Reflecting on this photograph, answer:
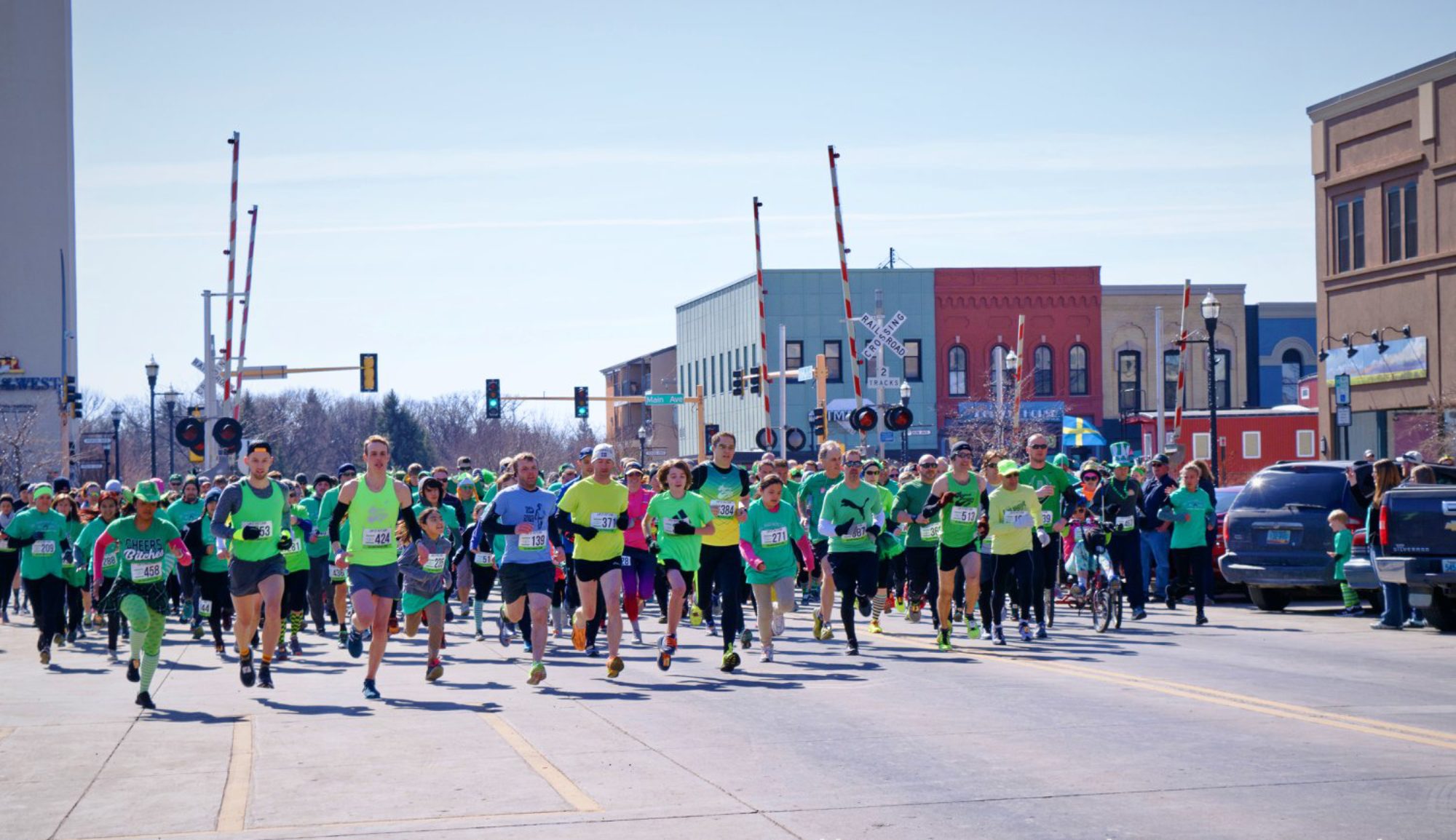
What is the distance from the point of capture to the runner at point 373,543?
13727mm

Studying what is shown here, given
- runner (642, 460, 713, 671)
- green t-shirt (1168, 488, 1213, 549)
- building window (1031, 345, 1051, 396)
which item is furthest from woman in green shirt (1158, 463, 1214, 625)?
building window (1031, 345, 1051, 396)

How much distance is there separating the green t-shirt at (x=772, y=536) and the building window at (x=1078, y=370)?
57999mm

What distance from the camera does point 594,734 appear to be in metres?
11.3

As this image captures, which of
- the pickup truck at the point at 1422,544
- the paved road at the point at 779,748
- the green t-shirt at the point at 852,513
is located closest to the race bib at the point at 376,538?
the paved road at the point at 779,748

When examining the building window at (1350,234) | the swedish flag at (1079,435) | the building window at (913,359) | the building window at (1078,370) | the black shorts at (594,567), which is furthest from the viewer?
the building window at (1078,370)

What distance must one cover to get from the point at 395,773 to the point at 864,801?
2835mm

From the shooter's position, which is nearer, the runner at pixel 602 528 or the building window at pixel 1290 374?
the runner at pixel 602 528

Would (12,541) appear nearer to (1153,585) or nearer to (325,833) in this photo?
(325,833)

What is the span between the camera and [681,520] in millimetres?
15484

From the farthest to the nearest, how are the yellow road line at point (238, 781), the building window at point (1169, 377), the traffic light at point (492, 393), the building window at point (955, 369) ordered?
the building window at point (955, 369), the building window at point (1169, 377), the traffic light at point (492, 393), the yellow road line at point (238, 781)

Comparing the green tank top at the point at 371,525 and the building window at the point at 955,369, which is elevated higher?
the building window at the point at 955,369

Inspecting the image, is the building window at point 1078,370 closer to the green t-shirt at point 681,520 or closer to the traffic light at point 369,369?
the traffic light at point 369,369

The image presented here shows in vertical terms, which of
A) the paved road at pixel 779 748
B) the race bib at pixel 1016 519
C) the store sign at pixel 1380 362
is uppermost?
the store sign at pixel 1380 362

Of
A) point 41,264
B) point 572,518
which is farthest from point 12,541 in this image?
point 41,264
